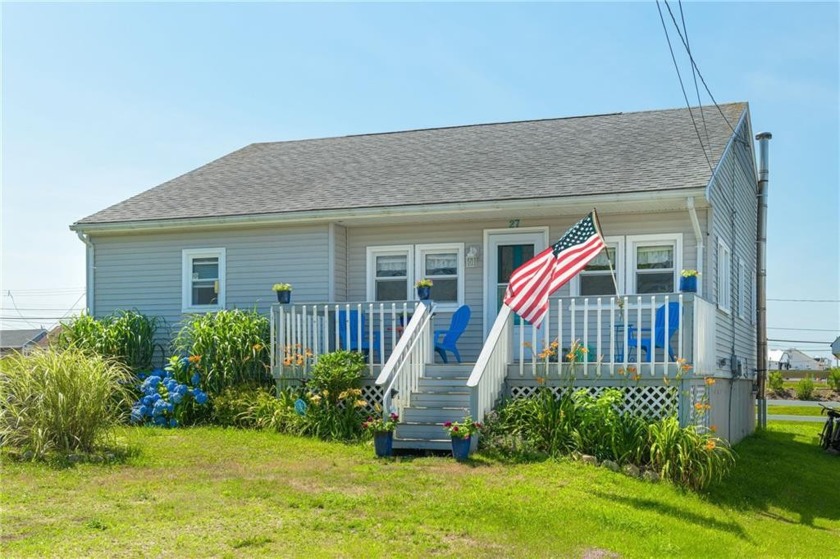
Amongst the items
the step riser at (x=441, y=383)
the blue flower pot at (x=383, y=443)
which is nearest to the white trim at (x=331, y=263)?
the step riser at (x=441, y=383)

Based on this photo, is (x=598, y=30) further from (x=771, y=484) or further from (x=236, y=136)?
(x=236, y=136)

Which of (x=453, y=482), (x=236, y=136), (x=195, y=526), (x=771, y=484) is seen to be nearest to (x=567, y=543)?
(x=453, y=482)

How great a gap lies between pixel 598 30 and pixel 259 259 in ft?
A: 23.4

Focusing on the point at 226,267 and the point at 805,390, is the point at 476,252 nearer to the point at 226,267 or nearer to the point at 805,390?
the point at 226,267

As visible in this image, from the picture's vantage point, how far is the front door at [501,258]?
13625mm

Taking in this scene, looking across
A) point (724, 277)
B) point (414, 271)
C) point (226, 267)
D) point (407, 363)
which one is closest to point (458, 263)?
point (414, 271)

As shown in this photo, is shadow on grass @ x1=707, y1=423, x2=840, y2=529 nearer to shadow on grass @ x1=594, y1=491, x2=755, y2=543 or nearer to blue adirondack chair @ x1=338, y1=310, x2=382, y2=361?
shadow on grass @ x1=594, y1=491, x2=755, y2=543

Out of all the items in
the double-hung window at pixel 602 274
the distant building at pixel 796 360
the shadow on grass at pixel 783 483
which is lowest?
the distant building at pixel 796 360

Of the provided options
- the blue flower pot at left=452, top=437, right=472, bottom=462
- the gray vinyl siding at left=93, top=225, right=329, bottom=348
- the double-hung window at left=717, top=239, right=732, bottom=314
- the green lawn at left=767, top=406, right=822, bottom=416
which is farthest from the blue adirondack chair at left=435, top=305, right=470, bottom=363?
the green lawn at left=767, top=406, right=822, bottom=416

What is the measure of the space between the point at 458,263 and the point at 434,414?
12.9ft

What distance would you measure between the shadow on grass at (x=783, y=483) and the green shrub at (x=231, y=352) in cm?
689

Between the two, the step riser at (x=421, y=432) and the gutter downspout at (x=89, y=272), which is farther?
the gutter downspout at (x=89, y=272)

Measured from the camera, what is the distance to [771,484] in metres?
10.7

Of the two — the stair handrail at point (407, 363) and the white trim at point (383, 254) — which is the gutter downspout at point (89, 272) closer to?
the white trim at point (383, 254)
